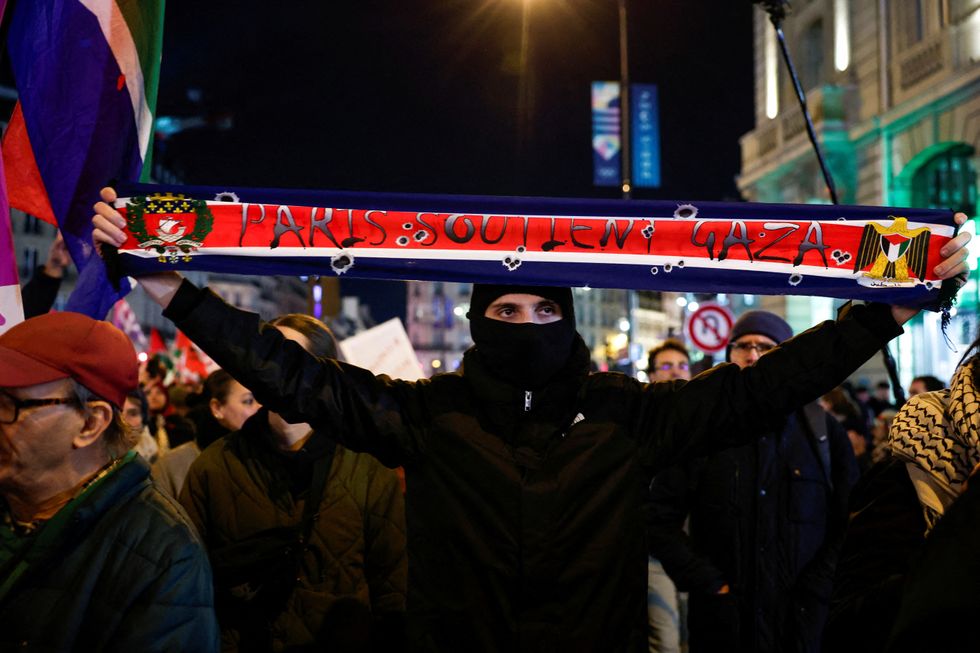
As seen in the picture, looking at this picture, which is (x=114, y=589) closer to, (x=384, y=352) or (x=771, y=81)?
(x=384, y=352)

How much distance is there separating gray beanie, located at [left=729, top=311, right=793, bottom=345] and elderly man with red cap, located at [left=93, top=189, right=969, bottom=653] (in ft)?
6.08

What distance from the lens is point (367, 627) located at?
3.71 meters

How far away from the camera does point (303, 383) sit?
111 inches

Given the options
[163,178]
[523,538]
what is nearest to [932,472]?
[523,538]

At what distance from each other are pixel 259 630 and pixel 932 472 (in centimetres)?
255

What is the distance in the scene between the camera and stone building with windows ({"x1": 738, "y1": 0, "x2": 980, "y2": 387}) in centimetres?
1788

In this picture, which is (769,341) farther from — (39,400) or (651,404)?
(39,400)

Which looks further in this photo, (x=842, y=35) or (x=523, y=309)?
(x=842, y=35)

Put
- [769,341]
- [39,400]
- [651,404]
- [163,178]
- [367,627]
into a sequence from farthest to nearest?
[163,178] → [769,341] → [367,627] → [651,404] → [39,400]

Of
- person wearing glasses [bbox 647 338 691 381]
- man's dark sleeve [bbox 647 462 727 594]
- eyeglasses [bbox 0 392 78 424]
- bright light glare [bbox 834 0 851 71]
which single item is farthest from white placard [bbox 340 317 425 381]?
bright light glare [bbox 834 0 851 71]

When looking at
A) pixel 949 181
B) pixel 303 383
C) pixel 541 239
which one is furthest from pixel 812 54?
pixel 303 383

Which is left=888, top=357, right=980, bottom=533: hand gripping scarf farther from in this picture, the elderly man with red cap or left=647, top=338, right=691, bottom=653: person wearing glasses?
left=647, top=338, right=691, bottom=653: person wearing glasses

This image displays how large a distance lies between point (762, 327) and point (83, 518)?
3612 mm

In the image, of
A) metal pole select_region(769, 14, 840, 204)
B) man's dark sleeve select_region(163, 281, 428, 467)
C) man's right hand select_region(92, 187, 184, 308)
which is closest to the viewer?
man's dark sleeve select_region(163, 281, 428, 467)
